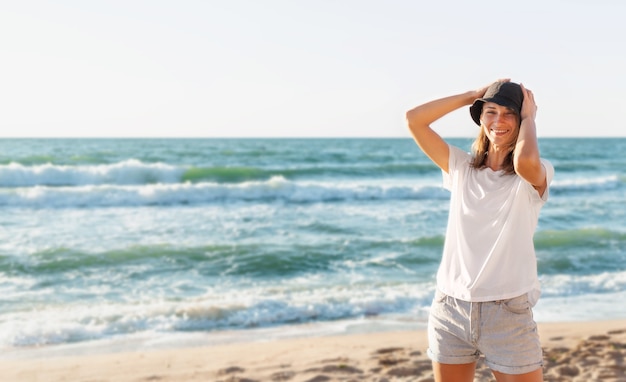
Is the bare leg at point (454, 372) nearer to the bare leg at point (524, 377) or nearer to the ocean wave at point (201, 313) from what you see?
the bare leg at point (524, 377)

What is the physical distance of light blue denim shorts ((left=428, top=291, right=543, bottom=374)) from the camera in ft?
8.45

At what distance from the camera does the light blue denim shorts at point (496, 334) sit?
257 centimetres

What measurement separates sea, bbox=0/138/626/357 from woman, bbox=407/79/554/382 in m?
0.12

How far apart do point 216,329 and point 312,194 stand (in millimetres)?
14741

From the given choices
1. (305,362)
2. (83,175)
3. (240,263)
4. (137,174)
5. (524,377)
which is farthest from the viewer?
(137,174)

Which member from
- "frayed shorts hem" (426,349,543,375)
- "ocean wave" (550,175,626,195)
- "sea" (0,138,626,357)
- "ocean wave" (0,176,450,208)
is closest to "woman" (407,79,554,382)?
"frayed shorts hem" (426,349,543,375)

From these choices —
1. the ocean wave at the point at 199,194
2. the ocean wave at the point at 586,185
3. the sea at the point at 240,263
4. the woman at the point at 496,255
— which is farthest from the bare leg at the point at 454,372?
the ocean wave at the point at 586,185

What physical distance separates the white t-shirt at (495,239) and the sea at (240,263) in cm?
8

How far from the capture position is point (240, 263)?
10234 millimetres

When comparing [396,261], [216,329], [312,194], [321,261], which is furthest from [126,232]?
[312,194]
